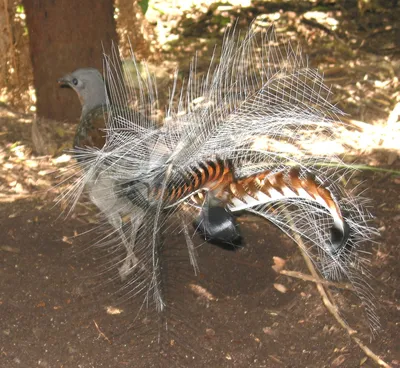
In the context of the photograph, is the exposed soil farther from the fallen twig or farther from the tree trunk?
the tree trunk

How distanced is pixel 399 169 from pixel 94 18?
214 centimetres

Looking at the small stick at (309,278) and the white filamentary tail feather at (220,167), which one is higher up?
the white filamentary tail feather at (220,167)

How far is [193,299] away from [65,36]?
2.12m

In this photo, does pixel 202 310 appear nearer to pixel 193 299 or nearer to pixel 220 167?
pixel 193 299

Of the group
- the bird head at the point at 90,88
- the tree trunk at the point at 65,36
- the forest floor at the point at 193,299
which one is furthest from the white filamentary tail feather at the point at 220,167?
the tree trunk at the point at 65,36

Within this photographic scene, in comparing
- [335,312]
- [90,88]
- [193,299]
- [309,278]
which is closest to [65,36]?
[90,88]

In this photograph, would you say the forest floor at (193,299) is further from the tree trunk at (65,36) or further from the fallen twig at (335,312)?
the tree trunk at (65,36)

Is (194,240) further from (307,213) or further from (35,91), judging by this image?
(35,91)

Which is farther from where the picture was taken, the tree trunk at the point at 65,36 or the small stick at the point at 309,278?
the tree trunk at the point at 65,36

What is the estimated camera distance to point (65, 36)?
4.27 metres

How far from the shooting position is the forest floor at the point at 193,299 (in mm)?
2742

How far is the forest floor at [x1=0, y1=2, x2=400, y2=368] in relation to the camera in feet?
9.00

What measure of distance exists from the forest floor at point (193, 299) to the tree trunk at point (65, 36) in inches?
27.9

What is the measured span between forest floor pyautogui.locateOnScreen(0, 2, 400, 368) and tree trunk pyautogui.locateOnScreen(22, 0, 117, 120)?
2.33 ft
